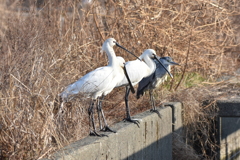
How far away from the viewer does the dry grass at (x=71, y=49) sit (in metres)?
4.22

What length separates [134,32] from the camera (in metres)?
8.84

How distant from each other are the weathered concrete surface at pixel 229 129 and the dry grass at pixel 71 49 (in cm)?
63

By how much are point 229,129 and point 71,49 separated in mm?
4033

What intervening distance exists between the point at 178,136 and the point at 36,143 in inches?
182

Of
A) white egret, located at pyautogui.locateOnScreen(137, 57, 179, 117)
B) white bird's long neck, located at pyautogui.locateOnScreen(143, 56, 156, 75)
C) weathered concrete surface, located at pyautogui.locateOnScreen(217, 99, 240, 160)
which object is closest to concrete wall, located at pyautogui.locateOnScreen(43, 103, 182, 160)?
white egret, located at pyautogui.locateOnScreen(137, 57, 179, 117)

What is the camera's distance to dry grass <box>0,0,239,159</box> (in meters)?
4.22

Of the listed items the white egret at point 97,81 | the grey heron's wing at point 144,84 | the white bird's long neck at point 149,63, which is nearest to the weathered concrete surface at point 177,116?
the grey heron's wing at point 144,84

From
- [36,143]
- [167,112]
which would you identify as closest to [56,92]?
[36,143]

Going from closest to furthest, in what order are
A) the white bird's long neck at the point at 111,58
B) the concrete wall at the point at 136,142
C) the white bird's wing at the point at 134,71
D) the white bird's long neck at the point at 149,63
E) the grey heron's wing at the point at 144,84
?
the concrete wall at the point at 136,142, the white bird's long neck at the point at 111,58, the white bird's wing at the point at 134,71, the white bird's long neck at the point at 149,63, the grey heron's wing at the point at 144,84

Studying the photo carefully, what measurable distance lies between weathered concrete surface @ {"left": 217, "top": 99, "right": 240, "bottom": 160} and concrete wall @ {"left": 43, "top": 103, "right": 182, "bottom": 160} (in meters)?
0.91

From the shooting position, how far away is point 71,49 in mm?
7254

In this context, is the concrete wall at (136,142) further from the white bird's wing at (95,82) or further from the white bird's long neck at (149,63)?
the white bird's long neck at (149,63)

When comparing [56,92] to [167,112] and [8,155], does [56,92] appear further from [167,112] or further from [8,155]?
[167,112]

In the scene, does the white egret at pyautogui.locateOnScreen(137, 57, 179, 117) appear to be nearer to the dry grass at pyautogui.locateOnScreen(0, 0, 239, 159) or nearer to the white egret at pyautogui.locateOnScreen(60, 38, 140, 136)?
the dry grass at pyautogui.locateOnScreen(0, 0, 239, 159)
